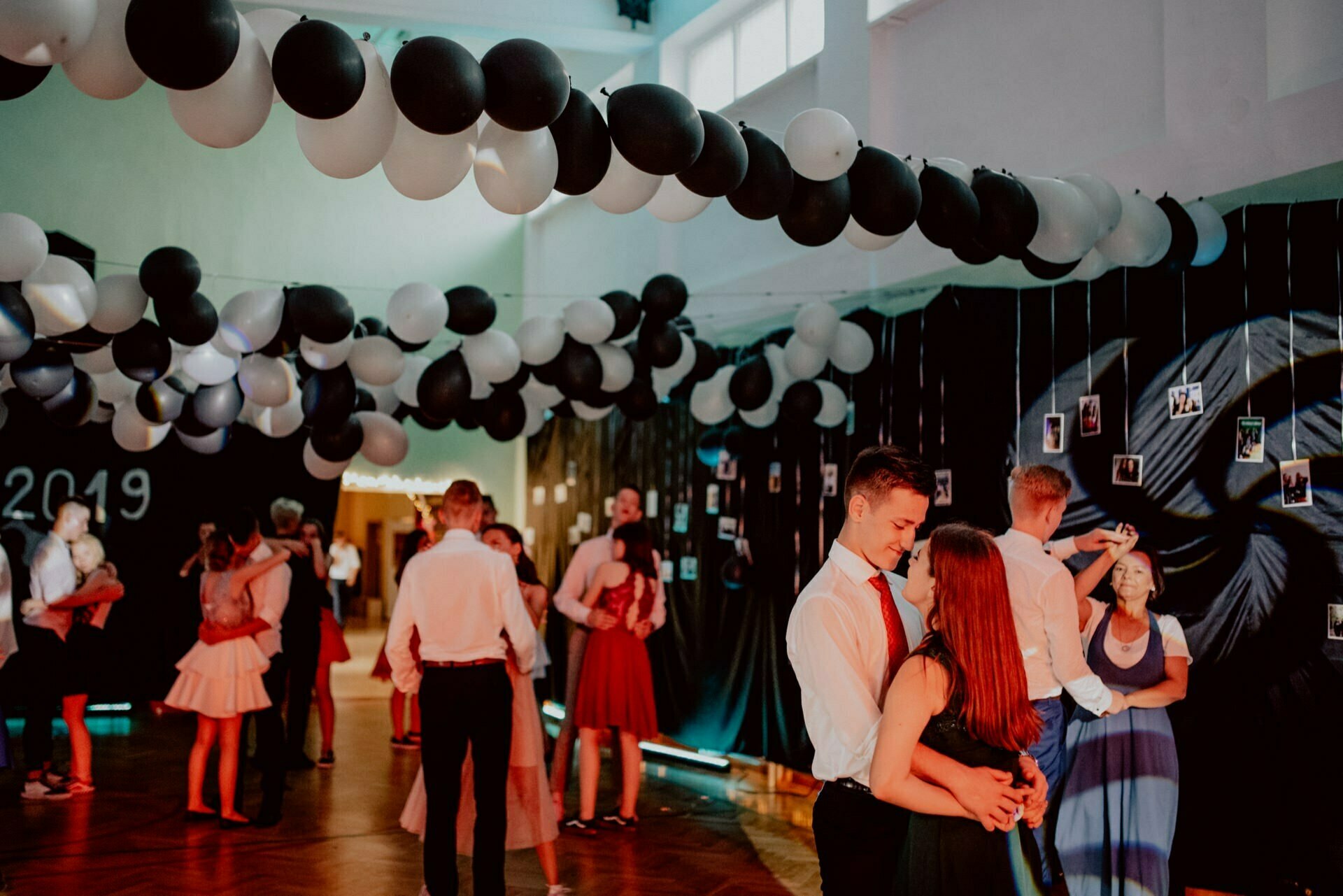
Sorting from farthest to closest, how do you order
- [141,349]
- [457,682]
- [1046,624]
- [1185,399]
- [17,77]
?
[141,349] → [1185,399] → [457,682] → [1046,624] → [17,77]

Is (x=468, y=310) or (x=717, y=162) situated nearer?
(x=717, y=162)

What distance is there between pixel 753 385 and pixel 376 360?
205 centimetres

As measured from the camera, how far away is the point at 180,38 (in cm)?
259

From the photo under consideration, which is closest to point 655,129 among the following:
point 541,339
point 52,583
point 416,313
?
point 416,313

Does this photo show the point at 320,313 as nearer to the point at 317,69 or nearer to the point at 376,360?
the point at 376,360

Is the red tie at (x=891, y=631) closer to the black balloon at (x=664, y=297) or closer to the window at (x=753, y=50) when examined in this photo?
the black balloon at (x=664, y=297)

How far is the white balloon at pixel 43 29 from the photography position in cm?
247

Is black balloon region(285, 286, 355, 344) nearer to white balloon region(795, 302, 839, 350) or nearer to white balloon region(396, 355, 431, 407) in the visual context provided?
white balloon region(396, 355, 431, 407)

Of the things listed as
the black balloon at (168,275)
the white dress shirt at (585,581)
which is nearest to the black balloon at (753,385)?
the white dress shirt at (585,581)

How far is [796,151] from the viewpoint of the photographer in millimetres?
3629

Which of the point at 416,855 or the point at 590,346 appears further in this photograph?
the point at 590,346

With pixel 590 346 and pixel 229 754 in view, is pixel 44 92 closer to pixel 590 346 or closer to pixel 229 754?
pixel 590 346

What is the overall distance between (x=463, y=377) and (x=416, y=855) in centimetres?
247

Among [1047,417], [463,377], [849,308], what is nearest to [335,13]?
[463,377]
